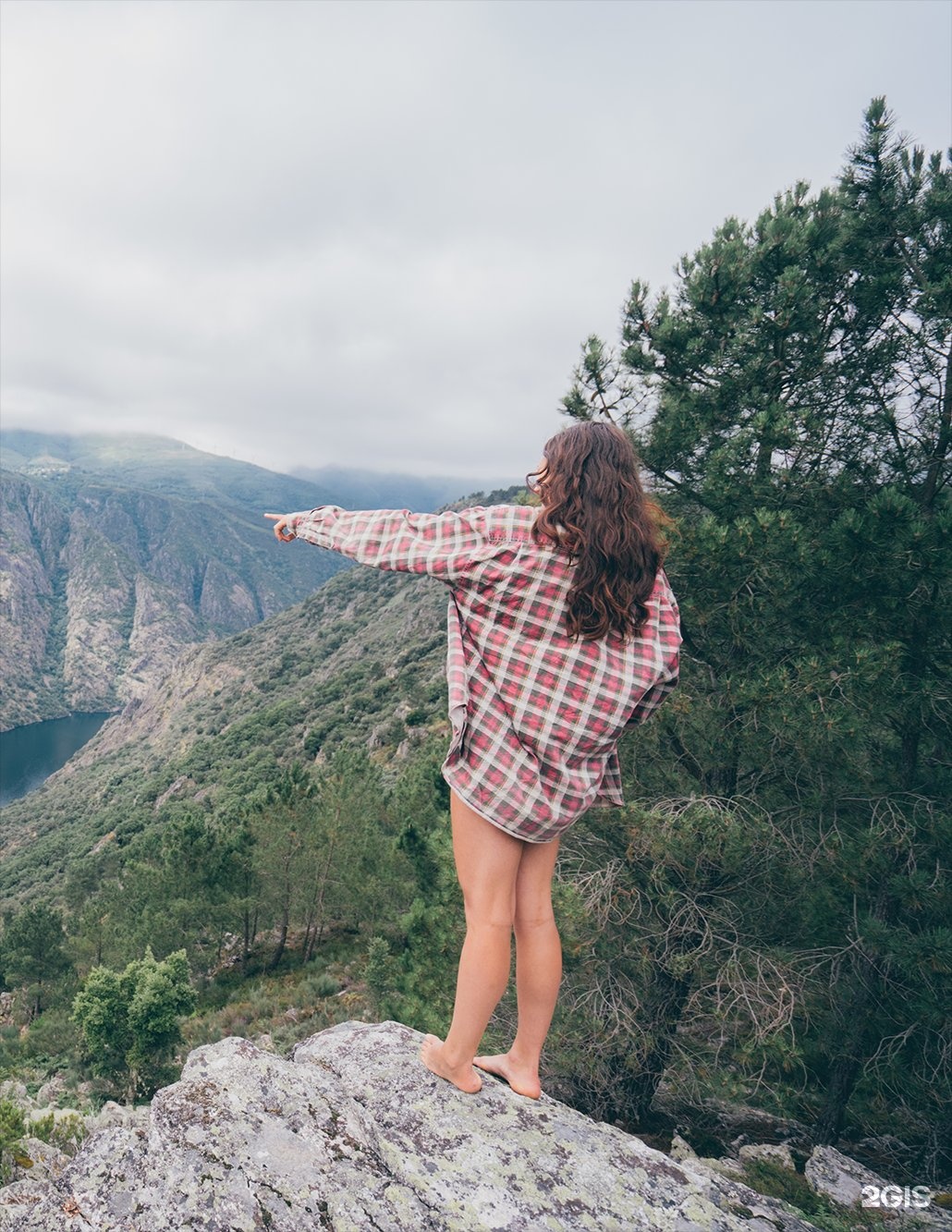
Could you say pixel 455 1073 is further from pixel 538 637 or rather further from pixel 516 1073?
pixel 538 637

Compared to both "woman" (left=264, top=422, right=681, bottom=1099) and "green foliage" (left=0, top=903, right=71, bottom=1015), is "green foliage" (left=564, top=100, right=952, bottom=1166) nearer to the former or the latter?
"woman" (left=264, top=422, right=681, bottom=1099)

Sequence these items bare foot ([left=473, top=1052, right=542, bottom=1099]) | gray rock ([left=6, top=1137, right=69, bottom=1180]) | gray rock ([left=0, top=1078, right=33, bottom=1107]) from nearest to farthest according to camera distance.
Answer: bare foot ([left=473, top=1052, right=542, bottom=1099])
gray rock ([left=6, top=1137, right=69, bottom=1180])
gray rock ([left=0, top=1078, right=33, bottom=1107])

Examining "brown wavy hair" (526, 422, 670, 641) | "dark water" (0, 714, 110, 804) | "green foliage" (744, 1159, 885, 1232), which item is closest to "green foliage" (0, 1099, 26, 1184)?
"green foliage" (744, 1159, 885, 1232)

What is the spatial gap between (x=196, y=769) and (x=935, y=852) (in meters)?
64.8

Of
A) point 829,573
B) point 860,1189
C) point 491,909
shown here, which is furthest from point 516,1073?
point 829,573

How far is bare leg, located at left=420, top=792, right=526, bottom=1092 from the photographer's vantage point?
218 cm

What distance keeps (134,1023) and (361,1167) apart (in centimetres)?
1693

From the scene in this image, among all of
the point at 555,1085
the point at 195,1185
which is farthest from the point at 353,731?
the point at 195,1185

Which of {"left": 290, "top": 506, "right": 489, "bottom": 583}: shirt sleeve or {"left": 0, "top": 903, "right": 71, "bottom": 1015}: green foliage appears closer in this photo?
{"left": 290, "top": 506, "right": 489, "bottom": 583}: shirt sleeve

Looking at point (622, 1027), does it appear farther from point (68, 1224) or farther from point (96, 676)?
point (96, 676)

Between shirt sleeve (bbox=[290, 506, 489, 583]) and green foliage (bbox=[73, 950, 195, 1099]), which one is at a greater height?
shirt sleeve (bbox=[290, 506, 489, 583])

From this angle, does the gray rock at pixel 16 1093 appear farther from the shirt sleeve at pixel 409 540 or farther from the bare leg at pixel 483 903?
the shirt sleeve at pixel 409 540

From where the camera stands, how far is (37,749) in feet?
436

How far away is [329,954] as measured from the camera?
68.8ft
